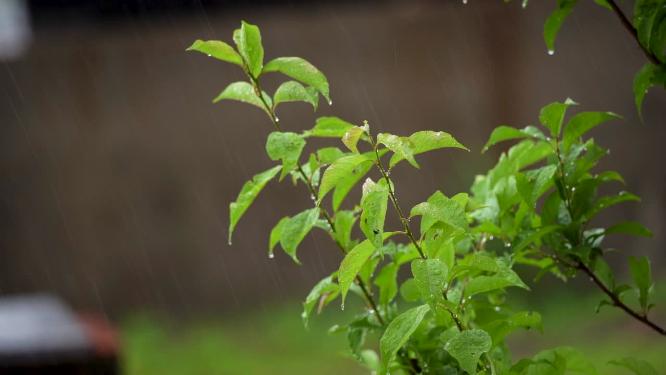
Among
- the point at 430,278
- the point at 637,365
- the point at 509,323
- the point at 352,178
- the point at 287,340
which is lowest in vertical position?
the point at 287,340

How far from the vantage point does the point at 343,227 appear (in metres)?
1.18

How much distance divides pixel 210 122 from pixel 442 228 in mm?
4862

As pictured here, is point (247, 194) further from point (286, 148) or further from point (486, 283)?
point (486, 283)

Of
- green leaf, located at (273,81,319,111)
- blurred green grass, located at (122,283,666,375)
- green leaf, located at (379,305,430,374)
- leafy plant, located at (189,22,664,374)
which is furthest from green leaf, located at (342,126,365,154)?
blurred green grass, located at (122,283,666,375)

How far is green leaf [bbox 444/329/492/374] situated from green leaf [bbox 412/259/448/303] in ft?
0.16

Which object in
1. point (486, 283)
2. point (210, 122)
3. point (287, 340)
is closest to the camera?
point (486, 283)

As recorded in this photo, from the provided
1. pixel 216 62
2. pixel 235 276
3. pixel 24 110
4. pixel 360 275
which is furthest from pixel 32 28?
pixel 360 275

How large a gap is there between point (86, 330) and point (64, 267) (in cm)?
289

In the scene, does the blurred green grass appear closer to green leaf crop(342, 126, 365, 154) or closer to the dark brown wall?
the dark brown wall

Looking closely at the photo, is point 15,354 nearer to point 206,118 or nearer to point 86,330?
point 86,330

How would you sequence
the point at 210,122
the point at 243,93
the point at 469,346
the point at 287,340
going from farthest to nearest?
the point at 210,122 < the point at 287,340 < the point at 243,93 < the point at 469,346

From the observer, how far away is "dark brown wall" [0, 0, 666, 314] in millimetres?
5727

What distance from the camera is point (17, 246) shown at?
569 centimetres

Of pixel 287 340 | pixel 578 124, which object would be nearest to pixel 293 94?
pixel 578 124
